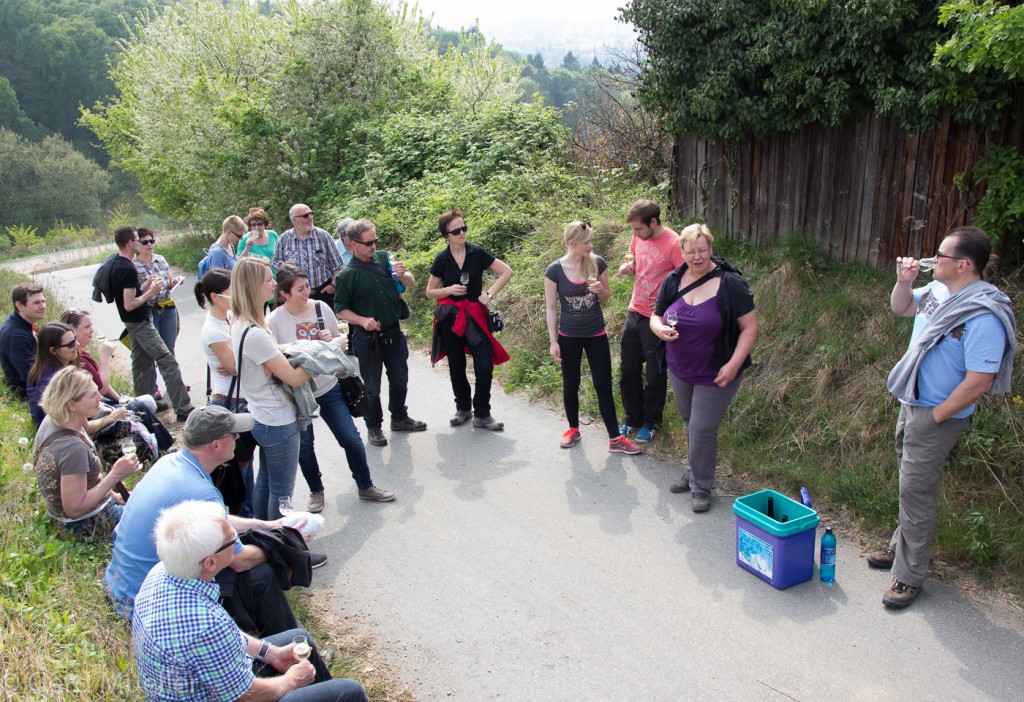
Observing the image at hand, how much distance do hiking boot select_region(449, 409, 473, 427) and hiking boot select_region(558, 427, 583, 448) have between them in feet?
3.67

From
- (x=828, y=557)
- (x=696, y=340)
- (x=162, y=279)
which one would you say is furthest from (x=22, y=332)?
(x=828, y=557)

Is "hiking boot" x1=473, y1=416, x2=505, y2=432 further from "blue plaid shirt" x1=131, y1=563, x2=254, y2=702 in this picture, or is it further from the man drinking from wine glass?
"blue plaid shirt" x1=131, y1=563, x2=254, y2=702

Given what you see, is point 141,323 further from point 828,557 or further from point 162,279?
point 828,557

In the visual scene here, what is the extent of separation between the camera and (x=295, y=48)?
56.6 feet

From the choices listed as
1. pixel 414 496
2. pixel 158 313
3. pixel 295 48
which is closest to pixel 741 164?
pixel 414 496

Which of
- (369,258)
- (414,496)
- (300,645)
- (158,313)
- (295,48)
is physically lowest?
(414,496)

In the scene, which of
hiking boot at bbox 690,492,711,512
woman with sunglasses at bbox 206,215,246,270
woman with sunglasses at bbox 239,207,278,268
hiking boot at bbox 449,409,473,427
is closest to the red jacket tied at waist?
hiking boot at bbox 449,409,473,427

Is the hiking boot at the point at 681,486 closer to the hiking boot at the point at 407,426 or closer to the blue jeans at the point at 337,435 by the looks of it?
the blue jeans at the point at 337,435

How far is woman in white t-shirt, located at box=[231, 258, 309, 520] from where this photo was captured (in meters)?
4.80

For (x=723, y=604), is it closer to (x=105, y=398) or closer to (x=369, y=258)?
(x=369, y=258)

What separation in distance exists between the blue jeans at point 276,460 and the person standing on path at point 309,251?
3321mm

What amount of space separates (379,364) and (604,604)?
323cm

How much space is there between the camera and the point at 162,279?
7648mm

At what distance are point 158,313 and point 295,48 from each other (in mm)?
11574
